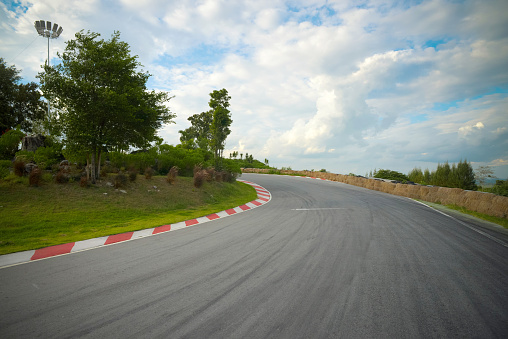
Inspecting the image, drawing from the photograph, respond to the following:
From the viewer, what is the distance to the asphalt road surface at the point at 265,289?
2.41 metres

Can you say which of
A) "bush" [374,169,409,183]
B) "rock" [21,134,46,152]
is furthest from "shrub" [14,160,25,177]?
"bush" [374,169,409,183]

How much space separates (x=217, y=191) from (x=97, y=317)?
10820 mm

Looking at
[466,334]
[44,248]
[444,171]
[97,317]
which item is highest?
[444,171]

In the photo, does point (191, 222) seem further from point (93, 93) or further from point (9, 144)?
point (9, 144)

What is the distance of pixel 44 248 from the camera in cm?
496

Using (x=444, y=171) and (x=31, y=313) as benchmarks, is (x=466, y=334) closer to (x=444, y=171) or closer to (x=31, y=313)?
(x=31, y=313)

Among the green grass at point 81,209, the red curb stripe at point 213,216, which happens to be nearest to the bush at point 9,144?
the green grass at point 81,209

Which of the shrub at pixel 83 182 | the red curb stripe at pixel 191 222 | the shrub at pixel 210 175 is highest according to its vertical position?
the shrub at pixel 210 175

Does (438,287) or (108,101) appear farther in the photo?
(108,101)

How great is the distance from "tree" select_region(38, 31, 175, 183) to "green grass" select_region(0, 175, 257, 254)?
1.58 m

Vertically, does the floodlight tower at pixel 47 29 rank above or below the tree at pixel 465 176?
above

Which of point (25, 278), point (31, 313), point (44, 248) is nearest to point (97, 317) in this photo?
point (31, 313)

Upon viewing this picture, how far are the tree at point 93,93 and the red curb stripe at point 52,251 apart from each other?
17.4 feet

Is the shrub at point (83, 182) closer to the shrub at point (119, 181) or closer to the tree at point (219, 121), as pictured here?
the shrub at point (119, 181)
